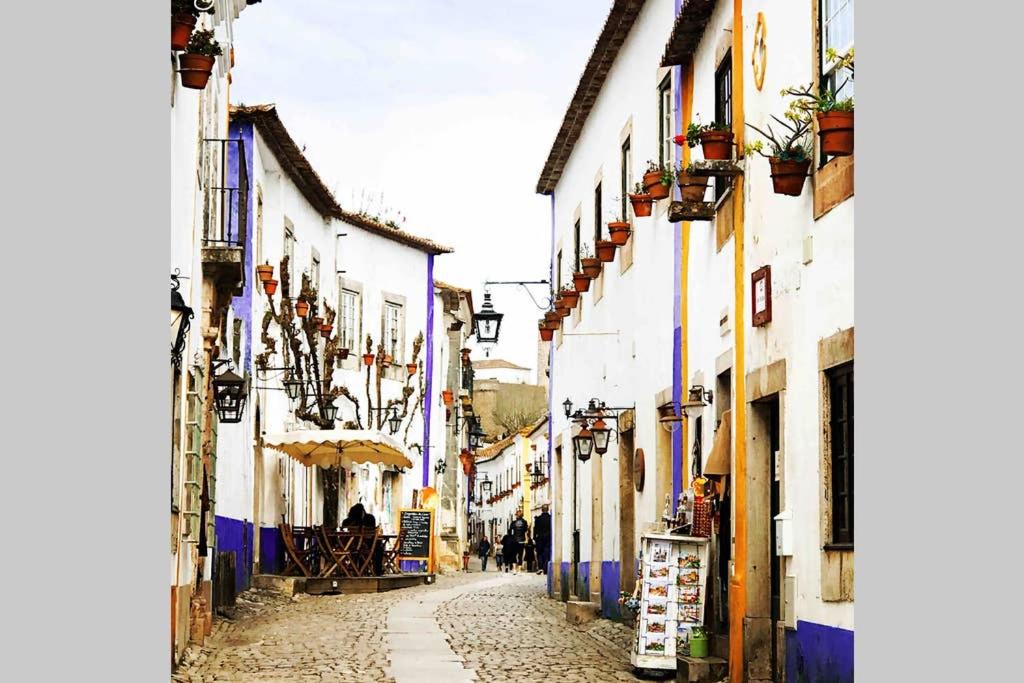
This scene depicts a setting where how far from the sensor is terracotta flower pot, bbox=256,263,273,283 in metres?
25.8

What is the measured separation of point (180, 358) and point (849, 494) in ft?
18.8

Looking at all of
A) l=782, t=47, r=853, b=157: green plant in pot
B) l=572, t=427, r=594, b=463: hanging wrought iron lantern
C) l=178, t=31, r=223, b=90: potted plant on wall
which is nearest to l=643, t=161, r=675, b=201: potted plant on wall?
l=572, t=427, r=594, b=463: hanging wrought iron lantern

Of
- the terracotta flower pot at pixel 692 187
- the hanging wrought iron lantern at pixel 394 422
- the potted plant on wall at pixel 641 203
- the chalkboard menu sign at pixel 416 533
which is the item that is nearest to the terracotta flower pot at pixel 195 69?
the terracotta flower pot at pixel 692 187

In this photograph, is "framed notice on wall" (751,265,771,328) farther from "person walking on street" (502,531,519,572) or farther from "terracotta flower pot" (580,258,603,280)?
"person walking on street" (502,531,519,572)

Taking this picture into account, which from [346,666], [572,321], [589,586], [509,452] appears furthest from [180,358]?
[509,452]

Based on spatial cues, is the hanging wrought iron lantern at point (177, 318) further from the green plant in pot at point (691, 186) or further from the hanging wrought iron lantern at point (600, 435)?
the hanging wrought iron lantern at point (600, 435)

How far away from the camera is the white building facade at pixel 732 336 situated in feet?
34.3

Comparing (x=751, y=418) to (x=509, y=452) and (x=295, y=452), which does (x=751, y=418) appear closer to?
(x=295, y=452)

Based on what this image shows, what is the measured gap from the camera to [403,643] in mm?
16828

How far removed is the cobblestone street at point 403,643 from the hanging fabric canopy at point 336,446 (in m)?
2.59

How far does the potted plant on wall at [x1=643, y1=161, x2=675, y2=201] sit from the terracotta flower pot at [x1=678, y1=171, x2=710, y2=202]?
1.85 meters

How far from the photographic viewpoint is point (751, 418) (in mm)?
12633

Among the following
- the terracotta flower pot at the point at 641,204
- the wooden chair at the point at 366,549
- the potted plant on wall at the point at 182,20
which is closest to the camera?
the potted plant on wall at the point at 182,20

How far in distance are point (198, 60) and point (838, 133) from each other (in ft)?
14.4
